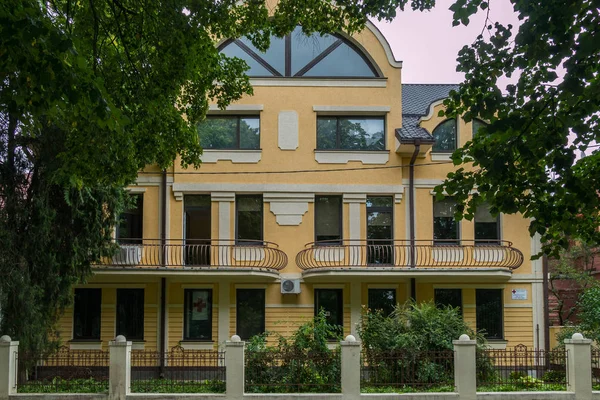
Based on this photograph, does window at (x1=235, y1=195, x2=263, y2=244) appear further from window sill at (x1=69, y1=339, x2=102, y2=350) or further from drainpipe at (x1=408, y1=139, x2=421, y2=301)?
window sill at (x1=69, y1=339, x2=102, y2=350)

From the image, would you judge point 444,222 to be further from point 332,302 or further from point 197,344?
point 197,344

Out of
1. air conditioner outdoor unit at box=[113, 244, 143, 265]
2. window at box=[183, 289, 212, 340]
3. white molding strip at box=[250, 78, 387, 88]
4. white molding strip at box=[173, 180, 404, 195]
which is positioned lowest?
window at box=[183, 289, 212, 340]

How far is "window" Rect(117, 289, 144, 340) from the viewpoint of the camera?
813 inches

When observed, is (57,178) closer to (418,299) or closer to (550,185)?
(550,185)

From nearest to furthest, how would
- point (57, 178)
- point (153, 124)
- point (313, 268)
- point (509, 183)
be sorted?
point (509, 183) < point (153, 124) < point (57, 178) < point (313, 268)

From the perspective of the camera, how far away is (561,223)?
29.1 ft

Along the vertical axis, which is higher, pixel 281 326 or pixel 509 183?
pixel 509 183

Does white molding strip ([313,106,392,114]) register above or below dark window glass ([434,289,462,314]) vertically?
above

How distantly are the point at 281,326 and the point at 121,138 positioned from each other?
10.6 metres

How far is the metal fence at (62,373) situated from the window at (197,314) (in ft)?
18.9

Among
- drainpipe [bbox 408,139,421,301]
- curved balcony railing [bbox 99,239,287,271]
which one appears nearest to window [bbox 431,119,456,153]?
drainpipe [bbox 408,139,421,301]

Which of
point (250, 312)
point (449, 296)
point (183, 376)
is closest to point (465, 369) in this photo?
point (183, 376)

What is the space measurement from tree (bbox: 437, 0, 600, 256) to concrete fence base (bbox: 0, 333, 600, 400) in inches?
191

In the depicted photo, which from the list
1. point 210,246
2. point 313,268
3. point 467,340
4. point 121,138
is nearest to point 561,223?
point 467,340
